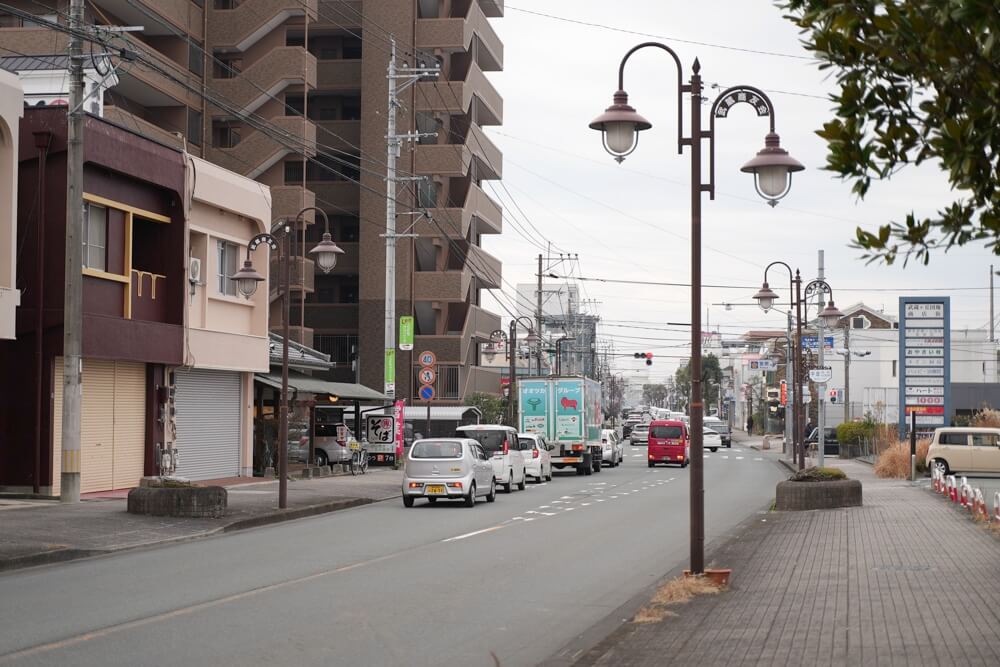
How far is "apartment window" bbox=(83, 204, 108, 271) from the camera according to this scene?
27750 millimetres

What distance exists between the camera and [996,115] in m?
5.46

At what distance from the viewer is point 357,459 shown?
4103 cm

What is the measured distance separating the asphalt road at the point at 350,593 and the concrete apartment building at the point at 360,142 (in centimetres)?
3327

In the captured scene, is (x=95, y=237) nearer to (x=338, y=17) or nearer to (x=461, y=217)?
(x=461, y=217)

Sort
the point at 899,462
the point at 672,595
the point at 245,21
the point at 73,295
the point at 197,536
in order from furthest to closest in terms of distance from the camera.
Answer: the point at 245,21, the point at 899,462, the point at 73,295, the point at 197,536, the point at 672,595

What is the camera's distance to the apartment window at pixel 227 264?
3503cm

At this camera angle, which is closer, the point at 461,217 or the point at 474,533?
the point at 474,533

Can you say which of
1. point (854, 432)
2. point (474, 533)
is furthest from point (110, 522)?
point (854, 432)

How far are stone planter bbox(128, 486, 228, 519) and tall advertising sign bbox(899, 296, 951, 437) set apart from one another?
30.2 metres

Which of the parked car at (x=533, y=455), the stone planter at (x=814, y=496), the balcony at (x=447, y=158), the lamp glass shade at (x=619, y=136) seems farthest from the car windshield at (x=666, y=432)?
the lamp glass shade at (x=619, y=136)

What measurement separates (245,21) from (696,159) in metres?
44.9

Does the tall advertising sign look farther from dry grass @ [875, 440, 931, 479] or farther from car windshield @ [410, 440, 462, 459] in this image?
car windshield @ [410, 440, 462, 459]

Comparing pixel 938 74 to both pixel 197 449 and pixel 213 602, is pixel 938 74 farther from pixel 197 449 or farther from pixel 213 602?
pixel 197 449

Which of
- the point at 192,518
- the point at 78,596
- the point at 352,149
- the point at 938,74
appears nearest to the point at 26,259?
the point at 192,518
